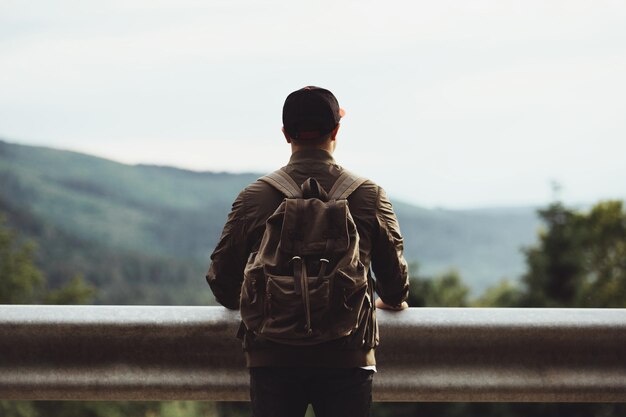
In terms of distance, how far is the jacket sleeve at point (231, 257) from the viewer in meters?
3.62

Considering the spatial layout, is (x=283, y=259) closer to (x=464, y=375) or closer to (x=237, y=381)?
(x=237, y=381)

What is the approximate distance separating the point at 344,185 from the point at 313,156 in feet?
0.55

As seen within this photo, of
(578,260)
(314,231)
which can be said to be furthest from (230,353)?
(578,260)

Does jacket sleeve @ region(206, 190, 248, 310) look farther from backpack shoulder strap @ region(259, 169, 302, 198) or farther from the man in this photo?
backpack shoulder strap @ region(259, 169, 302, 198)

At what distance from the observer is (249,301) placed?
3.50m

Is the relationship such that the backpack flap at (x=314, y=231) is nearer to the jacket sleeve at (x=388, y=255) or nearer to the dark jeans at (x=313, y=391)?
the jacket sleeve at (x=388, y=255)

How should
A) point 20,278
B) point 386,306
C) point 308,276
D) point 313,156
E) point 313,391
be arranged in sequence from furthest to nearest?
point 20,278, point 386,306, point 313,156, point 313,391, point 308,276

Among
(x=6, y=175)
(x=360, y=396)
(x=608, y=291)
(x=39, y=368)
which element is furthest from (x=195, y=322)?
(x=6, y=175)

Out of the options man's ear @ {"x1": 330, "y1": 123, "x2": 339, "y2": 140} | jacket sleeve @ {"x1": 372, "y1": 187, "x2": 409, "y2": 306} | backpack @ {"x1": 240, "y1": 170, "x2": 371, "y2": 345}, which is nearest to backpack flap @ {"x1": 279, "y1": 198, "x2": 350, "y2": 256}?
backpack @ {"x1": 240, "y1": 170, "x2": 371, "y2": 345}

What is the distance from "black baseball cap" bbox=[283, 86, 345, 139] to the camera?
3.55 meters

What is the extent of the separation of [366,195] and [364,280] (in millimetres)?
340

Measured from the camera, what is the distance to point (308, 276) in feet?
11.1

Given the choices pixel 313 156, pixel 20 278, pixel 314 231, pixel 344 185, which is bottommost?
pixel 20 278

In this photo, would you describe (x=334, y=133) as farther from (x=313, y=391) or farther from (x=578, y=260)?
(x=578, y=260)
